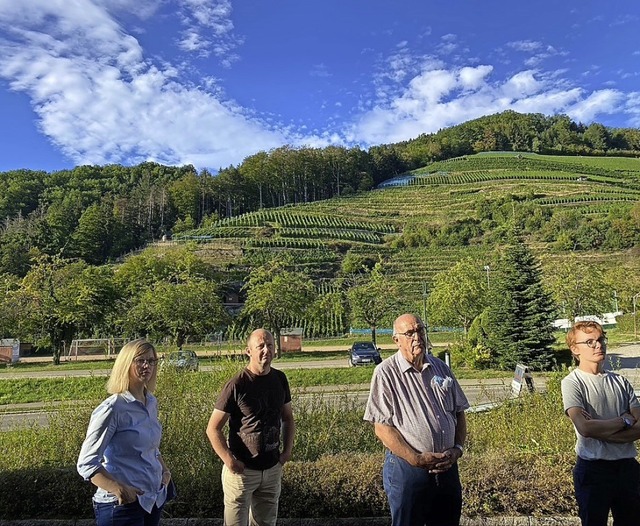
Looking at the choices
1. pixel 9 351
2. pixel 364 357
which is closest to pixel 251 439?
pixel 364 357

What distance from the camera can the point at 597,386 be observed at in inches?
107

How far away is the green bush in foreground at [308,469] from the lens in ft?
12.3

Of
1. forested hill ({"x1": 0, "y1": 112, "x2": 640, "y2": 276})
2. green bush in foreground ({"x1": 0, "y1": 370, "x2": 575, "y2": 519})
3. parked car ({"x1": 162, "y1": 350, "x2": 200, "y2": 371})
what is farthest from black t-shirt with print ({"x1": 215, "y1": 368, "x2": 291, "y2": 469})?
forested hill ({"x1": 0, "y1": 112, "x2": 640, "y2": 276})

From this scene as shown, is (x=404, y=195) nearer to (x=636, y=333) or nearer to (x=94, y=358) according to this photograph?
(x=636, y=333)

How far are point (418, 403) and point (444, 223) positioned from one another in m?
65.2

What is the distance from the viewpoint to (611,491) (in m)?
2.61

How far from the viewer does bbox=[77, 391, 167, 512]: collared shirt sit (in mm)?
2242

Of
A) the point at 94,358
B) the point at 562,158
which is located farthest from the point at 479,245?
the point at 562,158

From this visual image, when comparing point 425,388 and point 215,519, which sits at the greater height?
point 425,388

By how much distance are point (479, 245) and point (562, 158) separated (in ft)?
214

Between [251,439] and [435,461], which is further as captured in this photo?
[251,439]

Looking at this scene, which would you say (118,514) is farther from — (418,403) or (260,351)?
(418,403)

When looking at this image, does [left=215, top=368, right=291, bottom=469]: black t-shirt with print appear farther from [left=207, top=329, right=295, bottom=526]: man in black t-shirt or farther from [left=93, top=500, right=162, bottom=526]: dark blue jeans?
[left=93, top=500, right=162, bottom=526]: dark blue jeans

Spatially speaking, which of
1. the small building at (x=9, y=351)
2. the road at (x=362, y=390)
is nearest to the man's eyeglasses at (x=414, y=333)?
the road at (x=362, y=390)
